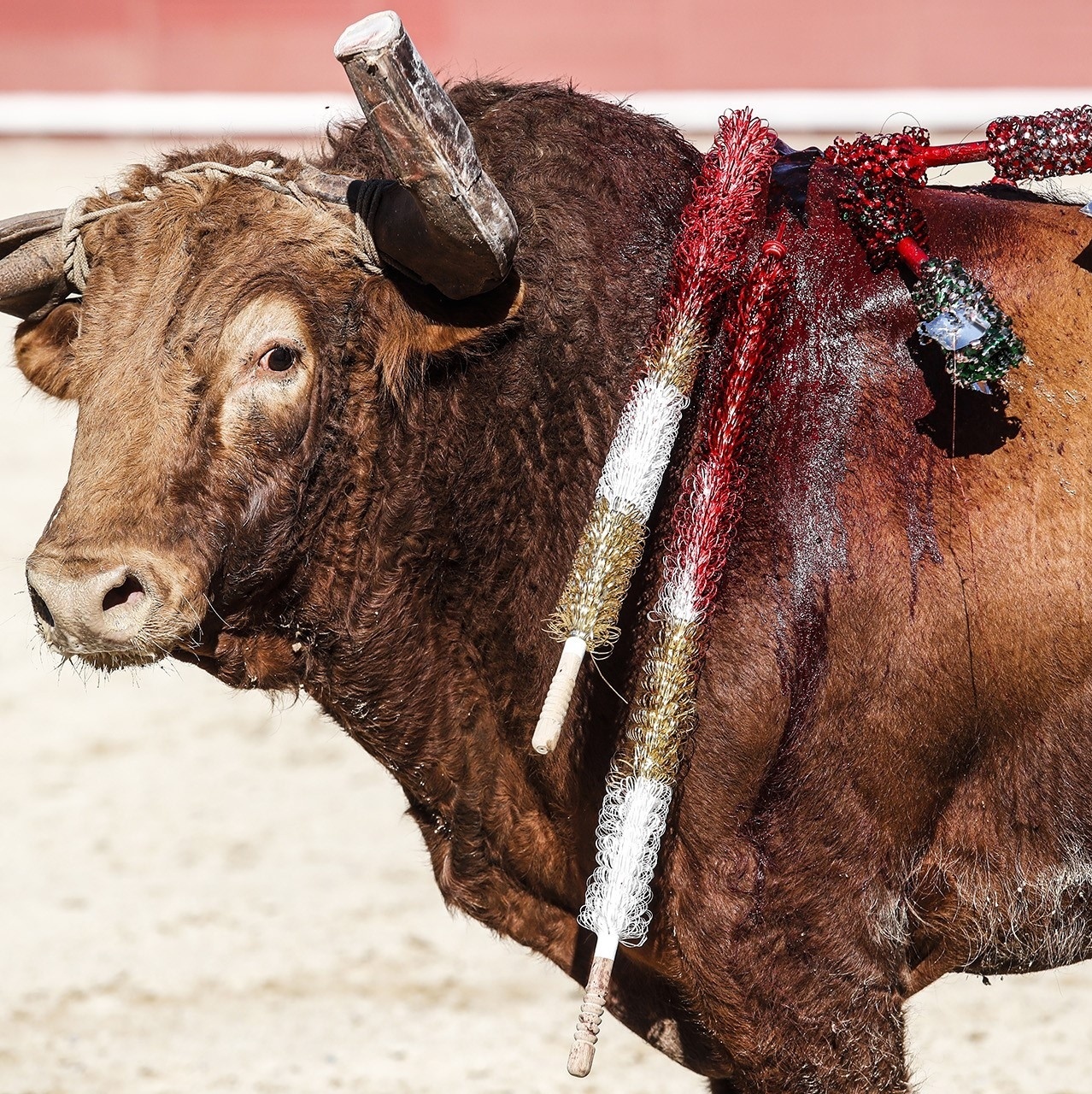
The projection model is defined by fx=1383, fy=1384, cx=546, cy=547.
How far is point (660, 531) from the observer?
Result: 2873mm

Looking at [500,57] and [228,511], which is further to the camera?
[500,57]

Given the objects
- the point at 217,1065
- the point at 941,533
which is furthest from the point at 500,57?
the point at 941,533

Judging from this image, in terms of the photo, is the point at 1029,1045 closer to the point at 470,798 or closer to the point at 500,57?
the point at 470,798

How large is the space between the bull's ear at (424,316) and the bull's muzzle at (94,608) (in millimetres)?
675

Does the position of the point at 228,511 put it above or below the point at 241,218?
below

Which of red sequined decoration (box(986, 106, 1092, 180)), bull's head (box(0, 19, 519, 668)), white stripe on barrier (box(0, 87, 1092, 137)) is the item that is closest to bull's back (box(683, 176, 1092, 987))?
red sequined decoration (box(986, 106, 1092, 180))

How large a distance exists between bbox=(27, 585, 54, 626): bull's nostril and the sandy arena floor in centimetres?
120

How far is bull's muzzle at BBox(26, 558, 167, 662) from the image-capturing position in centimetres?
267

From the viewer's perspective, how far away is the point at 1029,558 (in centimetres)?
277

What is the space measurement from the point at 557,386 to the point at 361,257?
1.61 feet

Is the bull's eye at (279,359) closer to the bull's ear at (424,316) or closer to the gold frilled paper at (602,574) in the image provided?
the bull's ear at (424,316)

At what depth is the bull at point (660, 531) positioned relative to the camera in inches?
109

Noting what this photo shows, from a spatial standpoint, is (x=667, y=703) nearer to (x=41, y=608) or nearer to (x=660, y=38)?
(x=41, y=608)

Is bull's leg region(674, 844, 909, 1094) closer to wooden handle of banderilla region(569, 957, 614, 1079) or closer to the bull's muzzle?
wooden handle of banderilla region(569, 957, 614, 1079)
